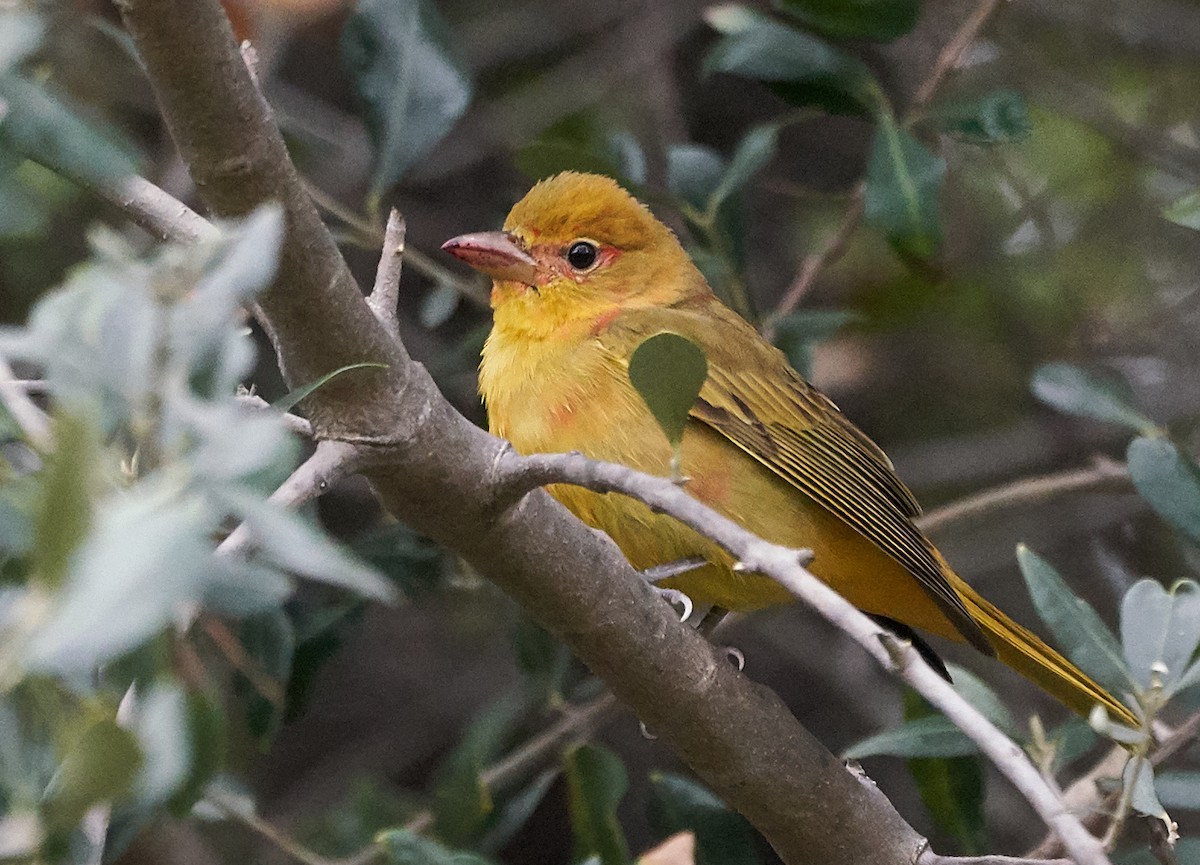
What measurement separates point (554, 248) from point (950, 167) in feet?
5.28

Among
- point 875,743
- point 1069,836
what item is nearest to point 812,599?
point 1069,836

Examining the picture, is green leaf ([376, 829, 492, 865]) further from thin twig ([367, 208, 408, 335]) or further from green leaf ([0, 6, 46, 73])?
green leaf ([0, 6, 46, 73])

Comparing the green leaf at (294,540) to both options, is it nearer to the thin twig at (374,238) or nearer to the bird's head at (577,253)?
the thin twig at (374,238)

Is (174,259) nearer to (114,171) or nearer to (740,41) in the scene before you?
(114,171)

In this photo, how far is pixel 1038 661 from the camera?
2920 millimetres

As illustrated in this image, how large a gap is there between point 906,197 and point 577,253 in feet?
2.62

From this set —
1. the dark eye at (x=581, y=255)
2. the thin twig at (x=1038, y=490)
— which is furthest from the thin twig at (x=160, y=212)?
the thin twig at (x=1038, y=490)

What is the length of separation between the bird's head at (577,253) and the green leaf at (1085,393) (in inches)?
37.4

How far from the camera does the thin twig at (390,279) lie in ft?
6.29

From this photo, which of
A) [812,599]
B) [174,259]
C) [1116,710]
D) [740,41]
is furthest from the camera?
[740,41]

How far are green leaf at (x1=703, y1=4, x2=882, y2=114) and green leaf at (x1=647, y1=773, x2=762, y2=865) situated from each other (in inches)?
61.5

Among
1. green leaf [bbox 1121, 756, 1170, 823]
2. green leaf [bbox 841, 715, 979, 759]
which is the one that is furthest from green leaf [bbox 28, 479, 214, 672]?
green leaf [bbox 841, 715, 979, 759]

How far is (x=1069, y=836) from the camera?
1.13m

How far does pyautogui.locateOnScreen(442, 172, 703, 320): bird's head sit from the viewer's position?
329 cm
